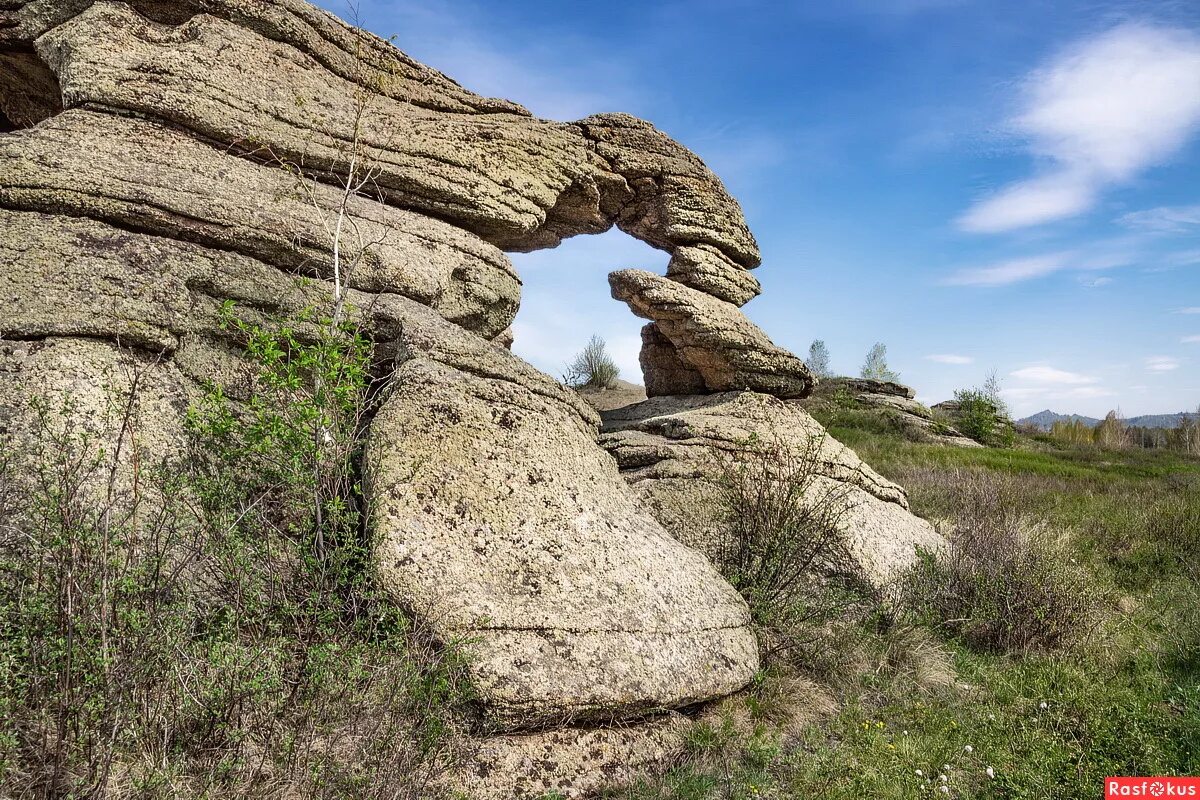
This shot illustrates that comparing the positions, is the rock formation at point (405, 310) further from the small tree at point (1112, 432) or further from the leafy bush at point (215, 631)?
the small tree at point (1112, 432)

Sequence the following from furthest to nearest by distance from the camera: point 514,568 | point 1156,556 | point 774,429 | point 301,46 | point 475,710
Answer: point 1156,556 < point 774,429 < point 301,46 < point 514,568 < point 475,710

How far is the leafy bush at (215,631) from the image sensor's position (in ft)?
11.9

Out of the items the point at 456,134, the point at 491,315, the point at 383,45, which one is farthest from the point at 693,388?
the point at 383,45

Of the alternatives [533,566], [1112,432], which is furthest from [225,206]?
[1112,432]

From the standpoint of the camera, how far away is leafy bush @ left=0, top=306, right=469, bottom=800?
3.64m

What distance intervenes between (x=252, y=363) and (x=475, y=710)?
144 inches

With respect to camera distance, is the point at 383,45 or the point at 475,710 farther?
the point at 383,45

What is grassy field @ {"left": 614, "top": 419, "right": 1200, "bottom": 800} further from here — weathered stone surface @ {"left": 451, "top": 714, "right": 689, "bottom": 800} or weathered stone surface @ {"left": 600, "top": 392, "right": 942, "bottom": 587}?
weathered stone surface @ {"left": 600, "top": 392, "right": 942, "bottom": 587}

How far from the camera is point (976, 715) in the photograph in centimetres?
641

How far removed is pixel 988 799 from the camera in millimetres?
5172

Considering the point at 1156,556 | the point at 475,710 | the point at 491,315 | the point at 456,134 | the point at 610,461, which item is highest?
the point at 456,134

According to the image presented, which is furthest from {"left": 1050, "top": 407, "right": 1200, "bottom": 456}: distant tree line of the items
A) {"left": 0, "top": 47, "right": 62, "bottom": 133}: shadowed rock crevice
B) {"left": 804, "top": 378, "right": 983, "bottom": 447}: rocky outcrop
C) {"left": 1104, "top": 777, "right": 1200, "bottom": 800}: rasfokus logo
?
{"left": 0, "top": 47, "right": 62, "bottom": 133}: shadowed rock crevice

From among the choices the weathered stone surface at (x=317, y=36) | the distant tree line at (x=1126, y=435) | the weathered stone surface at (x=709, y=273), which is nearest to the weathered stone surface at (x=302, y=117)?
the weathered stone surface at (x=317, y=36)

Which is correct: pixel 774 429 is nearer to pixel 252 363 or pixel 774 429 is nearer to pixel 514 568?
pixel 514 568
